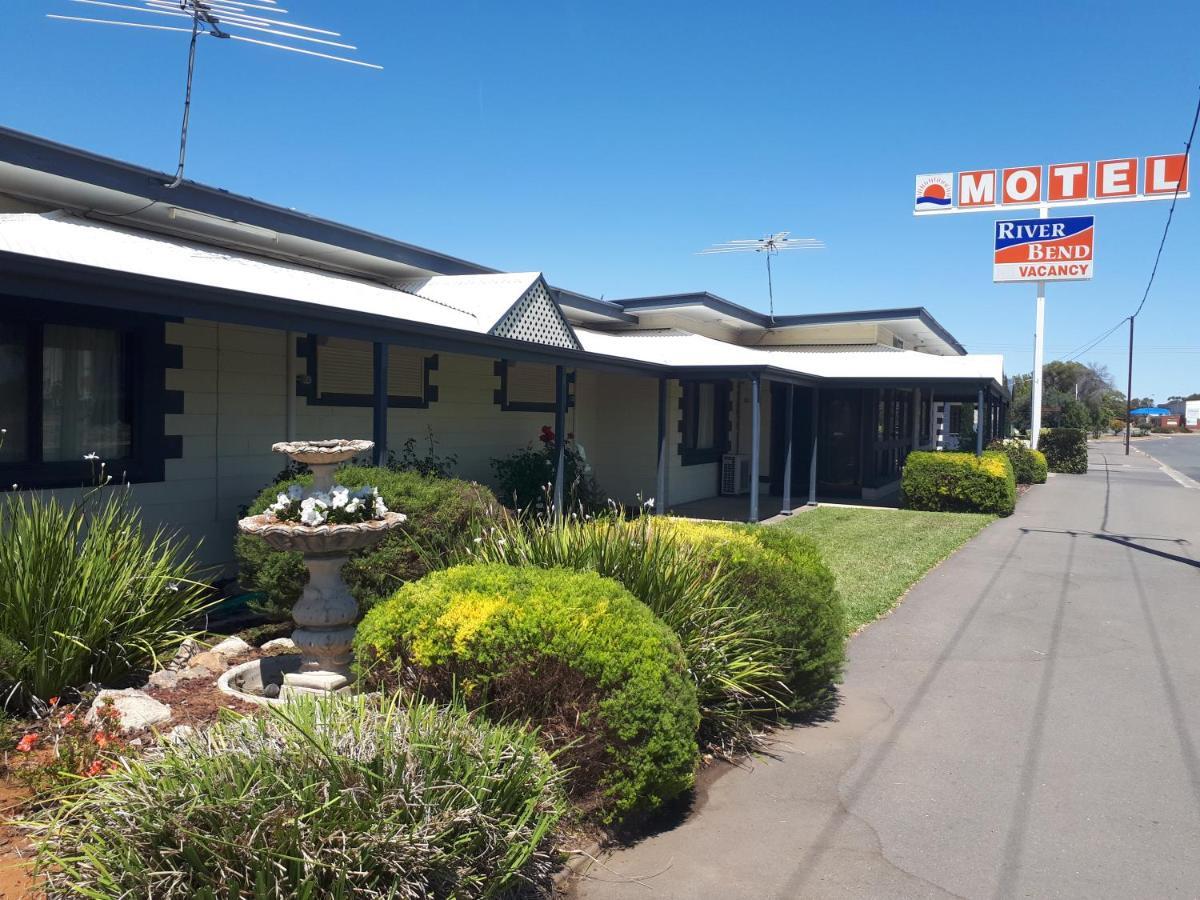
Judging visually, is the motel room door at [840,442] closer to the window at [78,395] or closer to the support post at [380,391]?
the support post at [380,391]

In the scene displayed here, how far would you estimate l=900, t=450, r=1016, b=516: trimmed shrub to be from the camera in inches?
653

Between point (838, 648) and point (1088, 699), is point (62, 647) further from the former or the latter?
point (1088, 699)

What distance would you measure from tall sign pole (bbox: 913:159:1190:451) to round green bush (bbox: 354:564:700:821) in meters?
29.8

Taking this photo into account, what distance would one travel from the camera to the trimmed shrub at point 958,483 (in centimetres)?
1658

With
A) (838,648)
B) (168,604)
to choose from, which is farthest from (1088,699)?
(168,604)

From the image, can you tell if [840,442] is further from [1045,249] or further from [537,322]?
[1045,249]

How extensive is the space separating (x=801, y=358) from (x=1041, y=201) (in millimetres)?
16425

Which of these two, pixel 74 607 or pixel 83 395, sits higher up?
pixel 83 395

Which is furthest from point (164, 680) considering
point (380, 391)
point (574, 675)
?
point (380, 391)

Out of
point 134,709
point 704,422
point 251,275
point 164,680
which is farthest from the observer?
point 704,422

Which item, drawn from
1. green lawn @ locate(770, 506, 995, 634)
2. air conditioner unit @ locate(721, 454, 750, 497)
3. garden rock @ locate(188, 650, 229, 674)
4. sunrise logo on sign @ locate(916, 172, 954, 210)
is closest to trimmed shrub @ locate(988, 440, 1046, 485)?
green lawn @ locate(770, 506, 995, 634)

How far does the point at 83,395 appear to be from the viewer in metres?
7.45

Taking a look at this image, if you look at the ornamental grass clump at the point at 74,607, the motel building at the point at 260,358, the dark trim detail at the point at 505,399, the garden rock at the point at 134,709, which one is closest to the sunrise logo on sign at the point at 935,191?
the motel building at the point at 260,358

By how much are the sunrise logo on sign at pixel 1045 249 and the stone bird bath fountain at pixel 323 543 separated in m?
31.7
